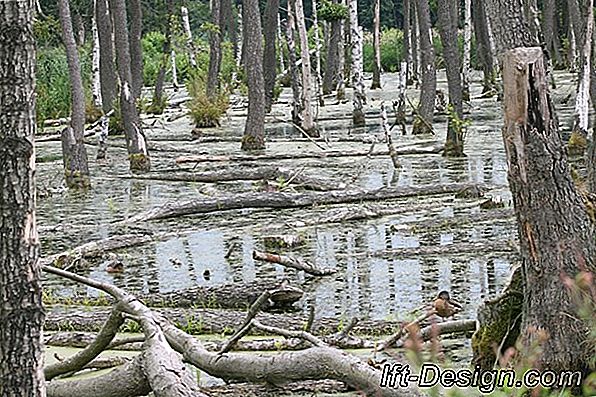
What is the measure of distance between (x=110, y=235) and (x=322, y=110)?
18.1m

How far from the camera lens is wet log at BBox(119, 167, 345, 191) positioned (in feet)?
41.2

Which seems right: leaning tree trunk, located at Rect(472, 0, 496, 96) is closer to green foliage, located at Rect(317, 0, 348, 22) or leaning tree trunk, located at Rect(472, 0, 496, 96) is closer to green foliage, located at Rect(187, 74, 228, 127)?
green foliage, located at Rect(317, 0, 348, 22)

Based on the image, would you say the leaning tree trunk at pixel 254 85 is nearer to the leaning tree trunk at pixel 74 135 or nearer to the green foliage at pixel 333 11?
the leaning tree trunk at pixel 74 135

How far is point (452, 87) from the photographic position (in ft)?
53.7

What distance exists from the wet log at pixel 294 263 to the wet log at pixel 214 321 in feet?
3.22

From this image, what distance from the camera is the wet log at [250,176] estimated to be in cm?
1256

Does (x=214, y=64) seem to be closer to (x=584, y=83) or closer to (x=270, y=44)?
(x=270, y=44)

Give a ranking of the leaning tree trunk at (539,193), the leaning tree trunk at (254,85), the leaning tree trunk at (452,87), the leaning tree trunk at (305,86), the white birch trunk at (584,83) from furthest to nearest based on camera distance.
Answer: the leaning tree trunk at (305,86) → the leaning tree trunk at (254,85) → the leaning tree trunk at (452,87) → the white birch trunk at (584,83) → the leaning tree trunk at (539,193)

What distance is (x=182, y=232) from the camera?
10727mm

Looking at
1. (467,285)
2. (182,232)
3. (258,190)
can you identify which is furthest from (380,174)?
(467,285)

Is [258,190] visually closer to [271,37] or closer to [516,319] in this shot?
[516,319]

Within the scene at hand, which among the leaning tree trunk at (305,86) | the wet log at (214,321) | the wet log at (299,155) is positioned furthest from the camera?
the leaning tree trunk at (305,86)

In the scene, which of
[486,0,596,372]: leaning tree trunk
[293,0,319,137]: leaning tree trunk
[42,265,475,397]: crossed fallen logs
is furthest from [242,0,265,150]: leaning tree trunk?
[486,0,596,372]: leaning tree trunk

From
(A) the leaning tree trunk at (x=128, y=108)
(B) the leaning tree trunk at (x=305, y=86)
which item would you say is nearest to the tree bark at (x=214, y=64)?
(B) the leaning tree trunk at (x=305, y=86)
